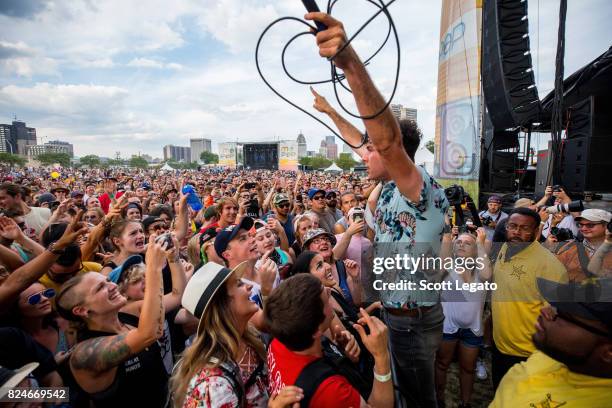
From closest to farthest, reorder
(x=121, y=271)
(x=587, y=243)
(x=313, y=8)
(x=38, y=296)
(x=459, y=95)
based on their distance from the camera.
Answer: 1. (x=313, y=8)
2. (x=38, y=296)
3. (x=121, y=271)
4. (x=587, y=243)
5. (x=459, y=95)

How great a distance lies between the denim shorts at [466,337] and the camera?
3.33 meters

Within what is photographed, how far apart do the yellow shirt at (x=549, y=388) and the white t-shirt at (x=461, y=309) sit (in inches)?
61.2

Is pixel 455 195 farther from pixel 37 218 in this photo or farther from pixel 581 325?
pixel 37 218

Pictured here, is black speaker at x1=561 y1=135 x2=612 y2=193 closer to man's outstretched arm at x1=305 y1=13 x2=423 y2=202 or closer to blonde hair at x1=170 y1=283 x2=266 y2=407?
man's outstretched arm at x1=305 y1=13 x2=423 y2=202

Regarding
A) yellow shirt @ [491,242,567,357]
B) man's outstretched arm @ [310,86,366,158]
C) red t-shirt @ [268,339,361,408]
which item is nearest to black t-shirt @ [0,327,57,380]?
red t-shirt @ [268,339,361,408]

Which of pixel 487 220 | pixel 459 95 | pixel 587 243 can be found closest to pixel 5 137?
pixel 459 95

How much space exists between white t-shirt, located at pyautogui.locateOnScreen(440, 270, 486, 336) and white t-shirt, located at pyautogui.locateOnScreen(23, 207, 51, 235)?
628cm

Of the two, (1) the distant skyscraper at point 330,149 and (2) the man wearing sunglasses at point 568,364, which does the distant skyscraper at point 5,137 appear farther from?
(2) the man wearing sunglasses at point 568,364

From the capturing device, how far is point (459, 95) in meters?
7.43

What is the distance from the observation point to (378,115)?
133 cm

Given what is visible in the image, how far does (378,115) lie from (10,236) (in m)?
3.46

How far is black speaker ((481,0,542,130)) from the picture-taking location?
7434mm

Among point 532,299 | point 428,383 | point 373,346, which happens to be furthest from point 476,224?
point 373,346

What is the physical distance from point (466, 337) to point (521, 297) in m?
0.80
